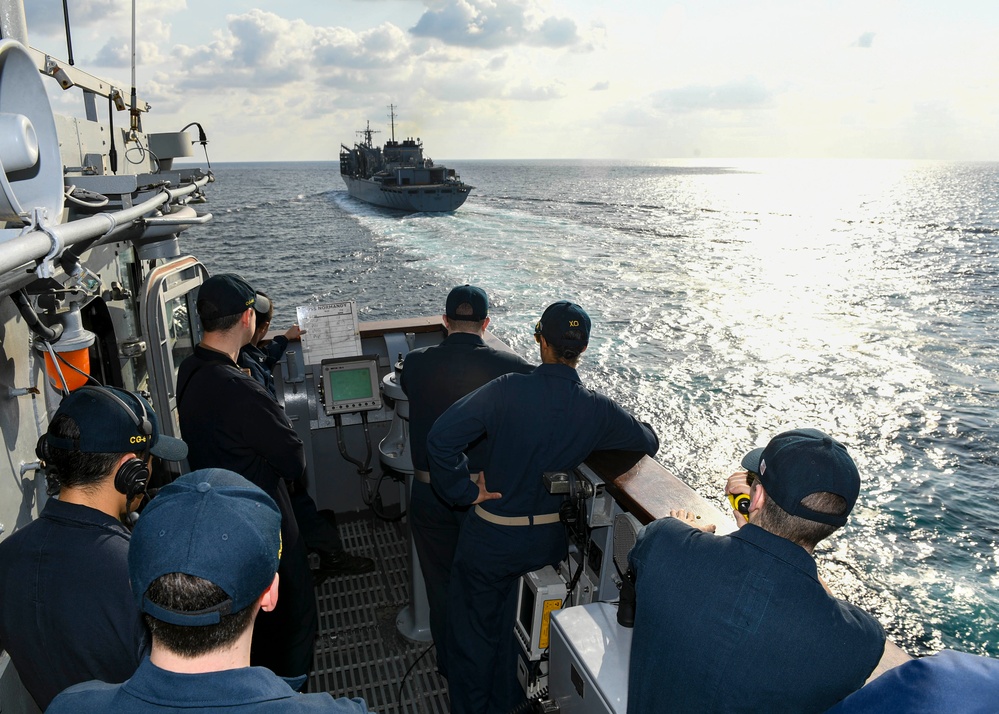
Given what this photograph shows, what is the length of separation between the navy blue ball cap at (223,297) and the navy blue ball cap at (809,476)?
7.50 feet

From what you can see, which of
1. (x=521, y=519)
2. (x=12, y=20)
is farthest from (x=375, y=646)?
(x=12, y=20)

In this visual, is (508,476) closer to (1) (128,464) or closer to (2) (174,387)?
(1) (128,464)

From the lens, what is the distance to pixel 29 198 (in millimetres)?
1931

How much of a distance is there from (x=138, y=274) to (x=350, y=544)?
7.75ft

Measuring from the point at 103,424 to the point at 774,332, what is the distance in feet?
73.1

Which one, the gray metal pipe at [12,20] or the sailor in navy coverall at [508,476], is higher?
the gray metal pipe at [12,20]

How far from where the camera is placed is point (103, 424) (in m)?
1.81

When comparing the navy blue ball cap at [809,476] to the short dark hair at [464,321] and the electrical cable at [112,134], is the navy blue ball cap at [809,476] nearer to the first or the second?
the short dark hair at [464,321]

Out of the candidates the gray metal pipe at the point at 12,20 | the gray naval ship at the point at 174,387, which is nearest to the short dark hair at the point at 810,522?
the gray naval ship at the point at 174,387

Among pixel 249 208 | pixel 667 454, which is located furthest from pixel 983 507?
pixel 249 208

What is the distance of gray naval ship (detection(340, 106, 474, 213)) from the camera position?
4597cm

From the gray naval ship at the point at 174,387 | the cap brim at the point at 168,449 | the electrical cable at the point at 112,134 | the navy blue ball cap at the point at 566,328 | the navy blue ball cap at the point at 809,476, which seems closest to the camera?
the navy blue ball cap at the point at 809,476

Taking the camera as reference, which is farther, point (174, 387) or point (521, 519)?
point (174, 387)

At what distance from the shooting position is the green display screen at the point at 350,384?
4.56 meters
